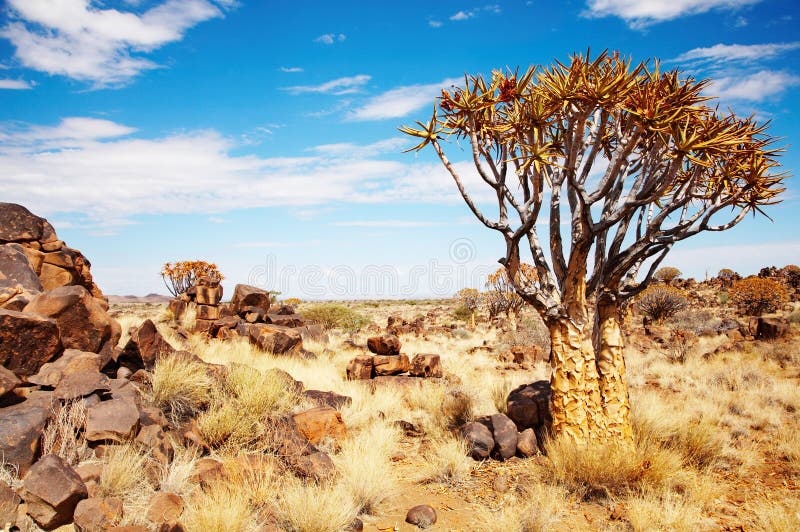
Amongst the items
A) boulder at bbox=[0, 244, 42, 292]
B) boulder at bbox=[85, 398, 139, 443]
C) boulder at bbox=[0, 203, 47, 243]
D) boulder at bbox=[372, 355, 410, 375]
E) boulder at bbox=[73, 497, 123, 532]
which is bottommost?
boulder at bbox=[73, 497, 123, 532]

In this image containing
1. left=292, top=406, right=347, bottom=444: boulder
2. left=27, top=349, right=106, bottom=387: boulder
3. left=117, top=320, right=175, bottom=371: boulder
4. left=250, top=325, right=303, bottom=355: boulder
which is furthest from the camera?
left=250, top=325, right=303, bottom=355: boulder

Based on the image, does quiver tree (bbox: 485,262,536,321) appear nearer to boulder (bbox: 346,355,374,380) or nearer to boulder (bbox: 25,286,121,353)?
boulder (bbox: 346,355,374,380)

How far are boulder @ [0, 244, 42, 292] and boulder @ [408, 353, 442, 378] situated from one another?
8430mm

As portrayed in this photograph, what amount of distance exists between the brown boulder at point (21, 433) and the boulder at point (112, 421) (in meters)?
0.51

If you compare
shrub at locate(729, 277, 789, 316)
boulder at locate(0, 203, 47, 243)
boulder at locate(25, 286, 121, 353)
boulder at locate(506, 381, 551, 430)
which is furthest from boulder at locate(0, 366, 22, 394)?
shrub at locate(729, 277, 789, 316)

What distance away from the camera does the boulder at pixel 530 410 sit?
8328mm

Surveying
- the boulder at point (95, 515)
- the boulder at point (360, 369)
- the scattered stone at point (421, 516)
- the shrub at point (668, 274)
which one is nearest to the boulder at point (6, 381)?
the boulder at point (95, 515)

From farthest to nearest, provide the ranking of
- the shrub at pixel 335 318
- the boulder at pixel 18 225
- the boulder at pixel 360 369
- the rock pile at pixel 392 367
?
the shrub at pixel 335 318
the rock pile at pixel 392 367
the boulder at pixel 360 369
the boulder at pixel 18 225

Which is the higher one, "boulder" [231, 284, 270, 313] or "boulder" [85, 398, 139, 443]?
"boulder" [231, 284, 270, 313]

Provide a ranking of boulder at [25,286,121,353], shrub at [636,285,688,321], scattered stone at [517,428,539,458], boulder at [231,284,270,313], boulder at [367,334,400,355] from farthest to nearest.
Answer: shrub at [636,285,688,321] < boulder at [231,284,270,313] < boulder at [367,334,400,355] < scattered stone at [517,428,539,458] < boulder at [25,286,121,353]

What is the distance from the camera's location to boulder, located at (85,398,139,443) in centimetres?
573

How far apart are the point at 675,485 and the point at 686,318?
65.2 ft

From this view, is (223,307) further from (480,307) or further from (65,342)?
(480,307)

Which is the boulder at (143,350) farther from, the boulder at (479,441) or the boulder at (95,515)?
the boulder at (479,441)
